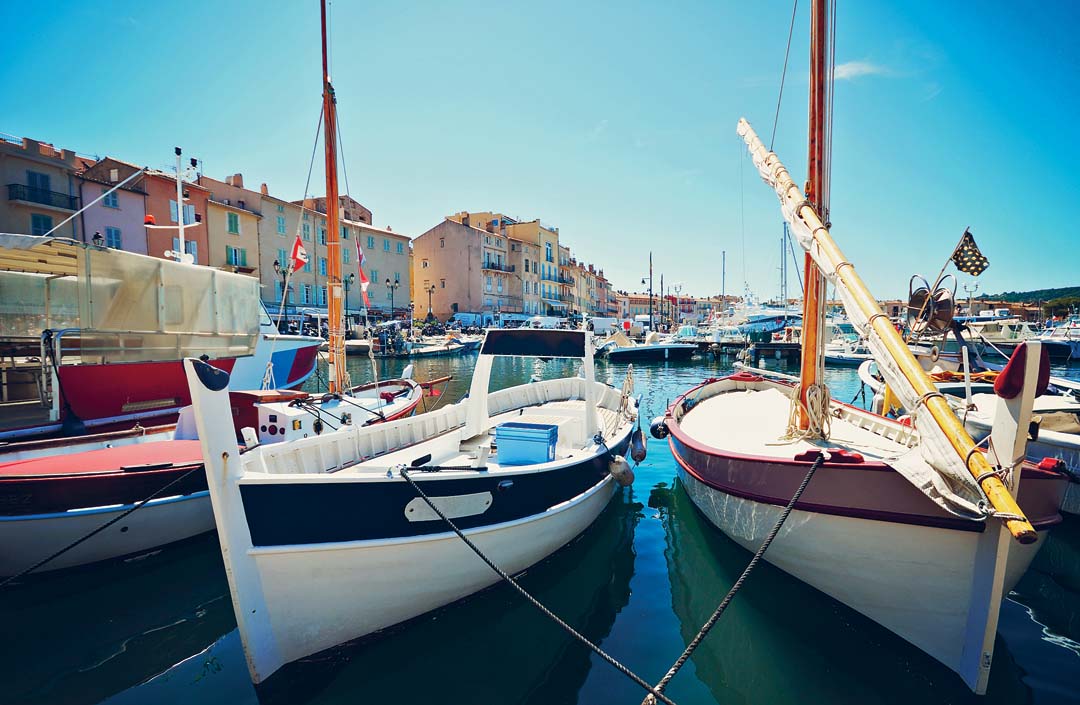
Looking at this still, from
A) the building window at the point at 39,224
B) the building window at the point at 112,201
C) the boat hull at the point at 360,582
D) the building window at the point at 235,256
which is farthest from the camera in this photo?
the building window at the point at 235,256

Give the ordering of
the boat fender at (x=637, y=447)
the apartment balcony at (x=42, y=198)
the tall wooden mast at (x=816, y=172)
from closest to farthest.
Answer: the tall wooden mast at (x=816, y=172) < the boat fender at (x=637, y=447) < the apartment balcony at (x=42, y=198)

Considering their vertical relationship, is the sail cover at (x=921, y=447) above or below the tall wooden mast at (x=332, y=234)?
below

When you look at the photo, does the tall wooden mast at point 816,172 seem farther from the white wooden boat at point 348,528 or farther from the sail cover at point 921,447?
the white wooden boat at point 348,528

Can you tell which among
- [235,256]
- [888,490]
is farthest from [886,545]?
[235,256]

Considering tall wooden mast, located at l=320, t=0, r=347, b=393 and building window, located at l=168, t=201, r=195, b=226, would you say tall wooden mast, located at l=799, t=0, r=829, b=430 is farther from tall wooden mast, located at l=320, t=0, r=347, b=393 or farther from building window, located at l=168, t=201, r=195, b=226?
building window, located at l=168, t=201, r=195, b=226

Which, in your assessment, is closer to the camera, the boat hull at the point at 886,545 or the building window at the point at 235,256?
the boat hull at the point at 886,545

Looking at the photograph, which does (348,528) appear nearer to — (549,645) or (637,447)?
(549,645)

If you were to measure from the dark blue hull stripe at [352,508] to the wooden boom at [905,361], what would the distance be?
3.98 meters

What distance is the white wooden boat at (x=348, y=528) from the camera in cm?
419

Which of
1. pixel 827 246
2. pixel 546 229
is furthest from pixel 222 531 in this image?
pixel 546 229

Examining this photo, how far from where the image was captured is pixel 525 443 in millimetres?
6379

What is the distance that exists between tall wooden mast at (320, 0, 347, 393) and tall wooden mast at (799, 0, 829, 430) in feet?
27.8

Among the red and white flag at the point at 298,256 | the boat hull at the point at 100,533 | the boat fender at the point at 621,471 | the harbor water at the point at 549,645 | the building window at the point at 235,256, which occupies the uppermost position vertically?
the building window at the point at 235,256

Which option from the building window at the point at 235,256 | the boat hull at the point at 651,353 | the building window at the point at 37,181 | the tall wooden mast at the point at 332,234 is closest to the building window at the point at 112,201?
the building window at the point at 37,181
